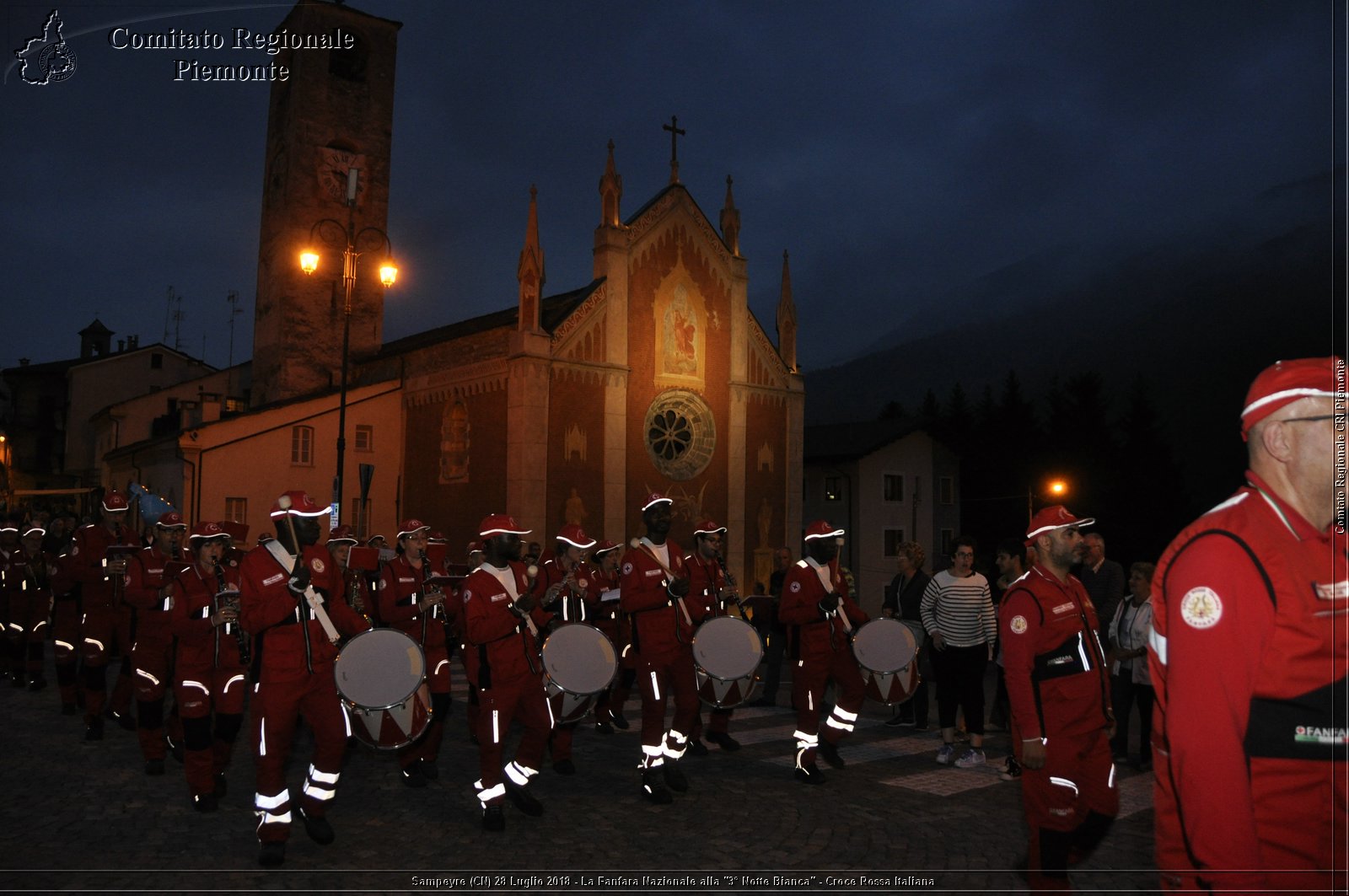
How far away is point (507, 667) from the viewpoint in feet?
23.5

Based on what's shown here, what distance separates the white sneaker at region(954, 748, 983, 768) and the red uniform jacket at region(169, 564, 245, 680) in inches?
267

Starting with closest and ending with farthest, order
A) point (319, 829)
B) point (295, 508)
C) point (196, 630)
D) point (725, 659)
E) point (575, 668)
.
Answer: point (319, 829) → point (295, 508) → point (196, 630) → point (575, 668) → point (725, 659)

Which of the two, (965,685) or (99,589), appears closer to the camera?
(965,685)

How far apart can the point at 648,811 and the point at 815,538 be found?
313cm

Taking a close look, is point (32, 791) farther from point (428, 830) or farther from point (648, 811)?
point (648, 811)

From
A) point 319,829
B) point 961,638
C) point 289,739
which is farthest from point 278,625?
point 961,638

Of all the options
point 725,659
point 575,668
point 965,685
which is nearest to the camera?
point 575,668

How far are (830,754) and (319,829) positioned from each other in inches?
186

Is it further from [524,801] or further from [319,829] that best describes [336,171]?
[319,829]

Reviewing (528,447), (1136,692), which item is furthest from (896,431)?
(1136,692)

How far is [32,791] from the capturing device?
25.5 feet

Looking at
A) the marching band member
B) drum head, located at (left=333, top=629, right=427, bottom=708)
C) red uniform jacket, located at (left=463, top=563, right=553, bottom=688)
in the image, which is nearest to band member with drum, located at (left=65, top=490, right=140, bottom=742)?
the marching band member

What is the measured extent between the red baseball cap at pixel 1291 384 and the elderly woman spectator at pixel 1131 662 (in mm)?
6984

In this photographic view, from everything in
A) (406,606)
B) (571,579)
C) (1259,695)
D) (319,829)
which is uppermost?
(1259,695)
